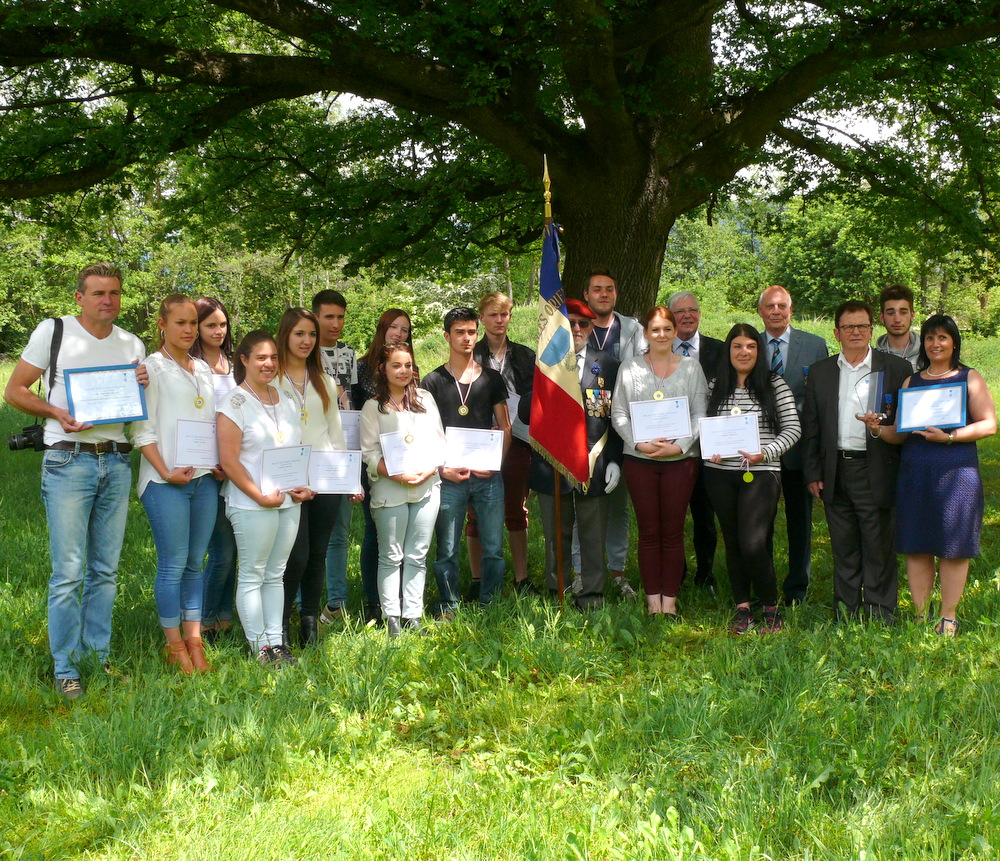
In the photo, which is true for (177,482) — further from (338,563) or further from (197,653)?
(338,563)

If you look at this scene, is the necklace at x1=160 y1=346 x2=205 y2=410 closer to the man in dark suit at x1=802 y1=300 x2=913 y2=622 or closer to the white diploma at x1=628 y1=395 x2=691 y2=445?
the white diploma at x1=628 y1=395 x2=691 y2=445

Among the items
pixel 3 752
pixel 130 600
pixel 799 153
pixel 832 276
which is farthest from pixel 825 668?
pixel 832 276

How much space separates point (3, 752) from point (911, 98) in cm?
1151

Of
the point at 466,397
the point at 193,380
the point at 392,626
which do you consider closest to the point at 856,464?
the point at 466,397

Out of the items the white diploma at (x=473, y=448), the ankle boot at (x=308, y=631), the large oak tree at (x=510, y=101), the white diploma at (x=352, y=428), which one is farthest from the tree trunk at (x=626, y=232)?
the ankle boot at (x=308, y=631)

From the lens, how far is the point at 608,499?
6.68 m

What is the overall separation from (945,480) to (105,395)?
490cm

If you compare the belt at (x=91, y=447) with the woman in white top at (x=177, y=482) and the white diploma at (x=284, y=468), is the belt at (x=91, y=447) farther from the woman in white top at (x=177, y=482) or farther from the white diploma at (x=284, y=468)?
the white diploma at (x=284, y=468)

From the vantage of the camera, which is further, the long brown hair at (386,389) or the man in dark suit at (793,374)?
the man in dark suit at (793,374)

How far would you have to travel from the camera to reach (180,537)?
5.04 m

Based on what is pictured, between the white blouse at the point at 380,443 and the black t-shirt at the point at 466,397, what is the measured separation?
0.28 metres

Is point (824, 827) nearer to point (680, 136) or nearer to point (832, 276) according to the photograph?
point (680, 136)

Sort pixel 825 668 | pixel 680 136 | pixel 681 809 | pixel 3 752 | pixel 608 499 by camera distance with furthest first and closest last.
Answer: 1. pixel 680 136
2. pixel 608 499
3. pixel 825 668
4. pixel 3 752
5. pixel 681 809

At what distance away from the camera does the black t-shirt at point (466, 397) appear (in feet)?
20.1
